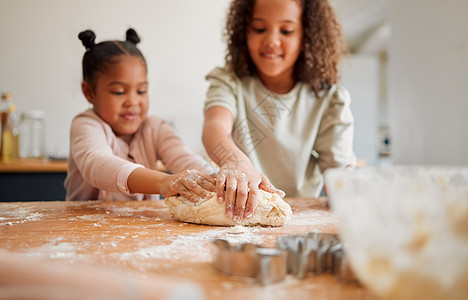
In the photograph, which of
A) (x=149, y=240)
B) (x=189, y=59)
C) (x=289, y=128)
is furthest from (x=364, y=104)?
(x=149, y=240)

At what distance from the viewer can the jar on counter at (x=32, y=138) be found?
8.96 feet

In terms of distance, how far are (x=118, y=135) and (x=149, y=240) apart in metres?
0.73

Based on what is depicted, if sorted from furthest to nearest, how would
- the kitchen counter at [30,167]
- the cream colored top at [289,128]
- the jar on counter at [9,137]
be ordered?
1. the jar on counter at [9,137]
2. the kitchen counter at [30,167]
3. the cream colored top at [289,128]

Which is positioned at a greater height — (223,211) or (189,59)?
(189,59)

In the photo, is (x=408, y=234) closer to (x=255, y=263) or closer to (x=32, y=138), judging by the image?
(x=255, y=263)

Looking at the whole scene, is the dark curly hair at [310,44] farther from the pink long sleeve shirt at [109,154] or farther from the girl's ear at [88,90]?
the girl's ear at [88,90]

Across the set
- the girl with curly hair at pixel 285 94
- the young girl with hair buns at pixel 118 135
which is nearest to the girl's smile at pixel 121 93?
the young girl with hair buns at pixel 118 135

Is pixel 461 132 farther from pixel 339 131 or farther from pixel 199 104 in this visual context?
pixel 199 104

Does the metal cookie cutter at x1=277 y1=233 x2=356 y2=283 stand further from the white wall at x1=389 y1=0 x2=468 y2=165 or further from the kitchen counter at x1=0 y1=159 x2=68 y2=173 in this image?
the kitchen counter at x1=0 y1=159 x2=68 y2=173

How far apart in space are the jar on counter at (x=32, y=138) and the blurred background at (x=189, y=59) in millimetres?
59

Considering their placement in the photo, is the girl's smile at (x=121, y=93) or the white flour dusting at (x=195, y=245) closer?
the white flour dusting at (x=195, y=245)

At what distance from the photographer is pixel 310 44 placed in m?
1.31

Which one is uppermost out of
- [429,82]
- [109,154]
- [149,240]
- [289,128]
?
[429,82]

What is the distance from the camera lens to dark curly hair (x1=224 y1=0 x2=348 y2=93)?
129 centimetres
